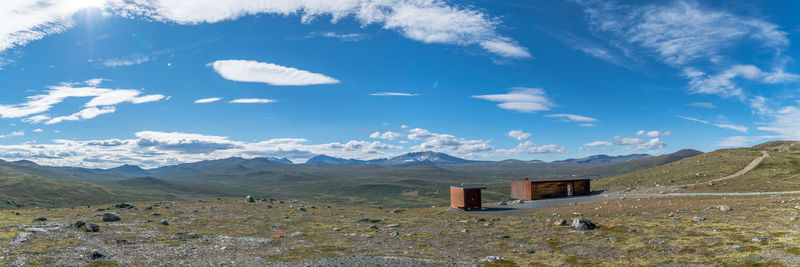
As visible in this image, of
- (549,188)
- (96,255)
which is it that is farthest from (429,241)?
(549,188)

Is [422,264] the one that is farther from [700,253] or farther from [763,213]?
[763,213]

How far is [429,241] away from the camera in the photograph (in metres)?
31.4

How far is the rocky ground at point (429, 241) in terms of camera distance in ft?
75.4

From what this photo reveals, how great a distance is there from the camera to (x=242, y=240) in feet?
106

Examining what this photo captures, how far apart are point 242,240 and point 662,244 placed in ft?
97.6

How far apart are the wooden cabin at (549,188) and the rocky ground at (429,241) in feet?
106

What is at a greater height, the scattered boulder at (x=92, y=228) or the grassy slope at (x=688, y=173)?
the grassy slope at (x=688, y=173)

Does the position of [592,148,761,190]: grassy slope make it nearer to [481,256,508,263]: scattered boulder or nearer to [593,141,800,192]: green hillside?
[593,141,800,192]: green hillside

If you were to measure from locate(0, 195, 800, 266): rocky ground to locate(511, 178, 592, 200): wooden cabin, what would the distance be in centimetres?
3225

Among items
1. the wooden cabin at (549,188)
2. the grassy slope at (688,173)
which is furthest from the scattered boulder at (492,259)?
the grassy slope at (688,173)

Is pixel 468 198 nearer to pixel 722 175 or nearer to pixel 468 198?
pixel 468 198

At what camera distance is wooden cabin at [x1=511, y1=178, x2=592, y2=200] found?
76.3 metres

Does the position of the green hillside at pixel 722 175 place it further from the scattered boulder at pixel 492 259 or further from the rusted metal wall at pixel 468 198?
the scattered boulder at pixel 492 259

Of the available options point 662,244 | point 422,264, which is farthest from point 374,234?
point 662,244
